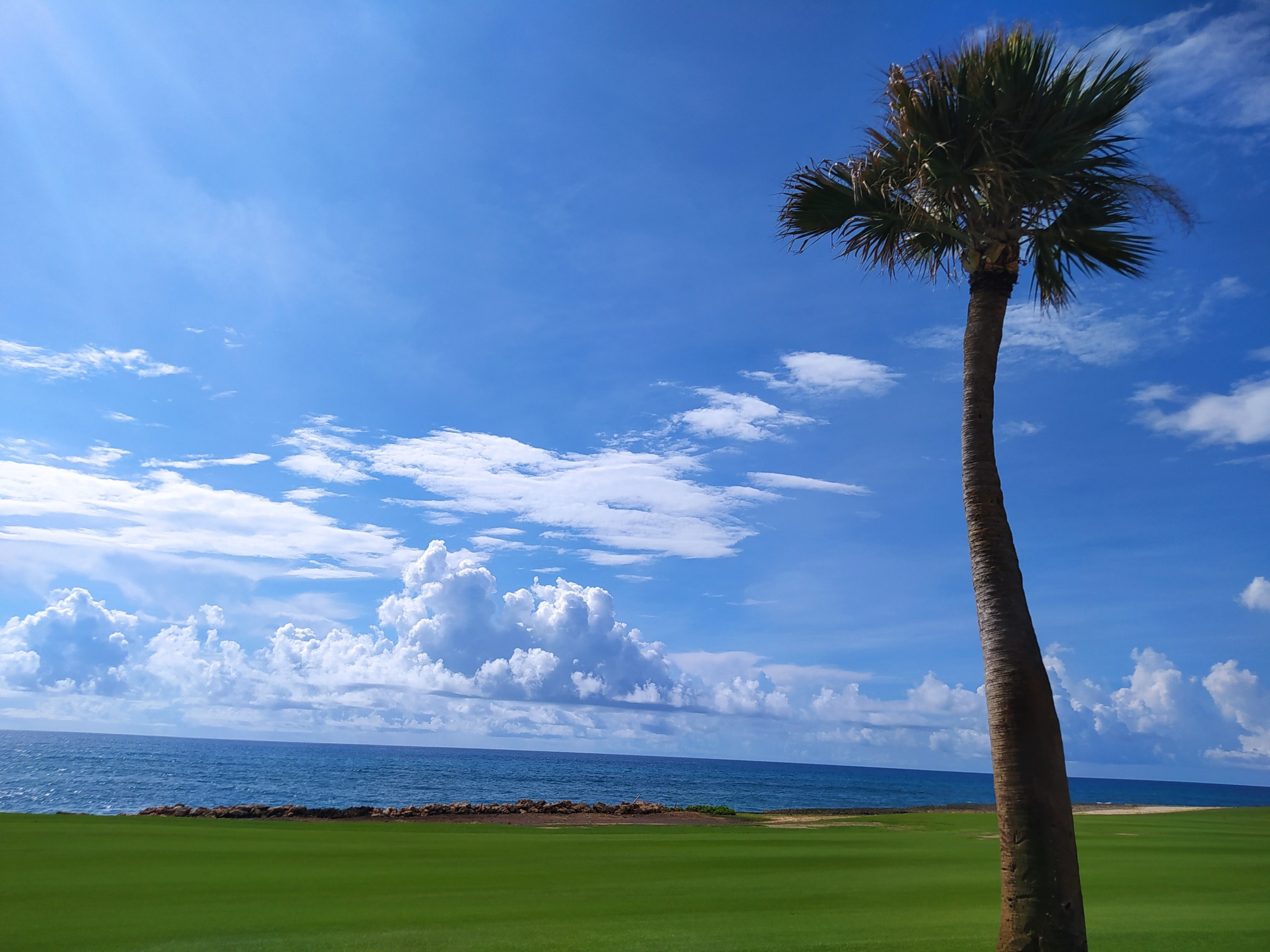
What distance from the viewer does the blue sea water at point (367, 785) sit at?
66125 mm

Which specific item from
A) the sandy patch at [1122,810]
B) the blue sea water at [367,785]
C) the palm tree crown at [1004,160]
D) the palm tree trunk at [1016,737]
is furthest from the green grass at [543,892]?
the blue sea water at [367,785]

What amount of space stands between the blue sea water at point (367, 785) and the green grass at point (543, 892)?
3301cm

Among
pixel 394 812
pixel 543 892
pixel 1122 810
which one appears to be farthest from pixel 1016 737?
pixel 1122 810

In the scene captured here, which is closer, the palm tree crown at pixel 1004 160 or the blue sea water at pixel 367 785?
the palm tree crown at pixel 1004 160

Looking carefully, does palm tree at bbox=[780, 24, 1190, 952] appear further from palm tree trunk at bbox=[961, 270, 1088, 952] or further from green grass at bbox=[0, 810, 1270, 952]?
green grass at bbox=[0, 810, 1270, 952]

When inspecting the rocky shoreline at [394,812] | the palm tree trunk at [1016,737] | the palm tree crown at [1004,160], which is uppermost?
the palm tree crown at [1004,160]

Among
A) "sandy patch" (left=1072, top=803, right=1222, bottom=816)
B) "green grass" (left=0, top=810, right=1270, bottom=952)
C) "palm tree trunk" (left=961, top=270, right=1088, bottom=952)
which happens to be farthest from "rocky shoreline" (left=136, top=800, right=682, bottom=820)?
"palm tree trunk" (left=961, top=270, right=1088, bottom=952)

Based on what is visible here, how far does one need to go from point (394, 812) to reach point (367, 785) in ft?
194

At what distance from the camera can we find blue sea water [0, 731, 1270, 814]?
66125mm

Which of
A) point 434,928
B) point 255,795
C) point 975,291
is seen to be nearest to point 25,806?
point 255,795

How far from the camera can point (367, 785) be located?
85000 mm

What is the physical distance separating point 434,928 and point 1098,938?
782cm

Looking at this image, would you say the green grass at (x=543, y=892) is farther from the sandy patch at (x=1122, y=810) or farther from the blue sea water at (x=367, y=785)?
the blue sea water at (x=367, y=785)

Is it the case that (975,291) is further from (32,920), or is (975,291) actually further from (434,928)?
(32,920)
